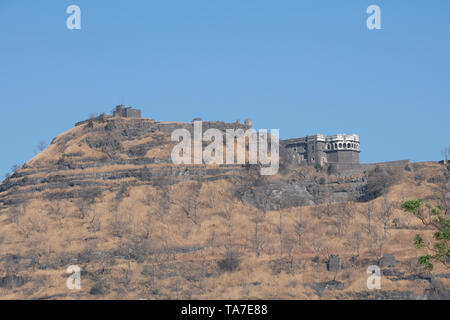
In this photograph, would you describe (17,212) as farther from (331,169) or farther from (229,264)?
(331,169)

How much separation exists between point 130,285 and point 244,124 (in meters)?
53.5

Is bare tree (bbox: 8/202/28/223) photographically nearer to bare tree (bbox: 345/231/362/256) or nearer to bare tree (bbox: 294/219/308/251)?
bare tree (bbox: 294/219/308/251)

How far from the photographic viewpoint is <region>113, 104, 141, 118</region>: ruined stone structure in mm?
157375

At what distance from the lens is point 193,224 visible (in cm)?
13000

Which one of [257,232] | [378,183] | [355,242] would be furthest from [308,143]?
[355,242]

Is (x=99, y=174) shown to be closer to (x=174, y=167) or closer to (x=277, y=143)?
(x=174, y=167)

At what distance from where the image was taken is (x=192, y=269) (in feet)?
381

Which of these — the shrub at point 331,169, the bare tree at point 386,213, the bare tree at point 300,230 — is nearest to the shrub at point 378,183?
the bare tree at point 386,213

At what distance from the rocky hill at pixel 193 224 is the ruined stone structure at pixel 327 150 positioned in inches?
167

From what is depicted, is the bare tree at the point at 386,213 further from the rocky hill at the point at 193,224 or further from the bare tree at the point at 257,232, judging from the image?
the bare tree at the point at 257,232

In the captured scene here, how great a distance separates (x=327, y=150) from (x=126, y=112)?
111ft

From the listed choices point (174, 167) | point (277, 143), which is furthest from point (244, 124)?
point (174, 167)

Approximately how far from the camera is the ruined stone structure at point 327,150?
503 ft

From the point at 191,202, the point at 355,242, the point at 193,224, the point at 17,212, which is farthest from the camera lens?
the point at 191,202
